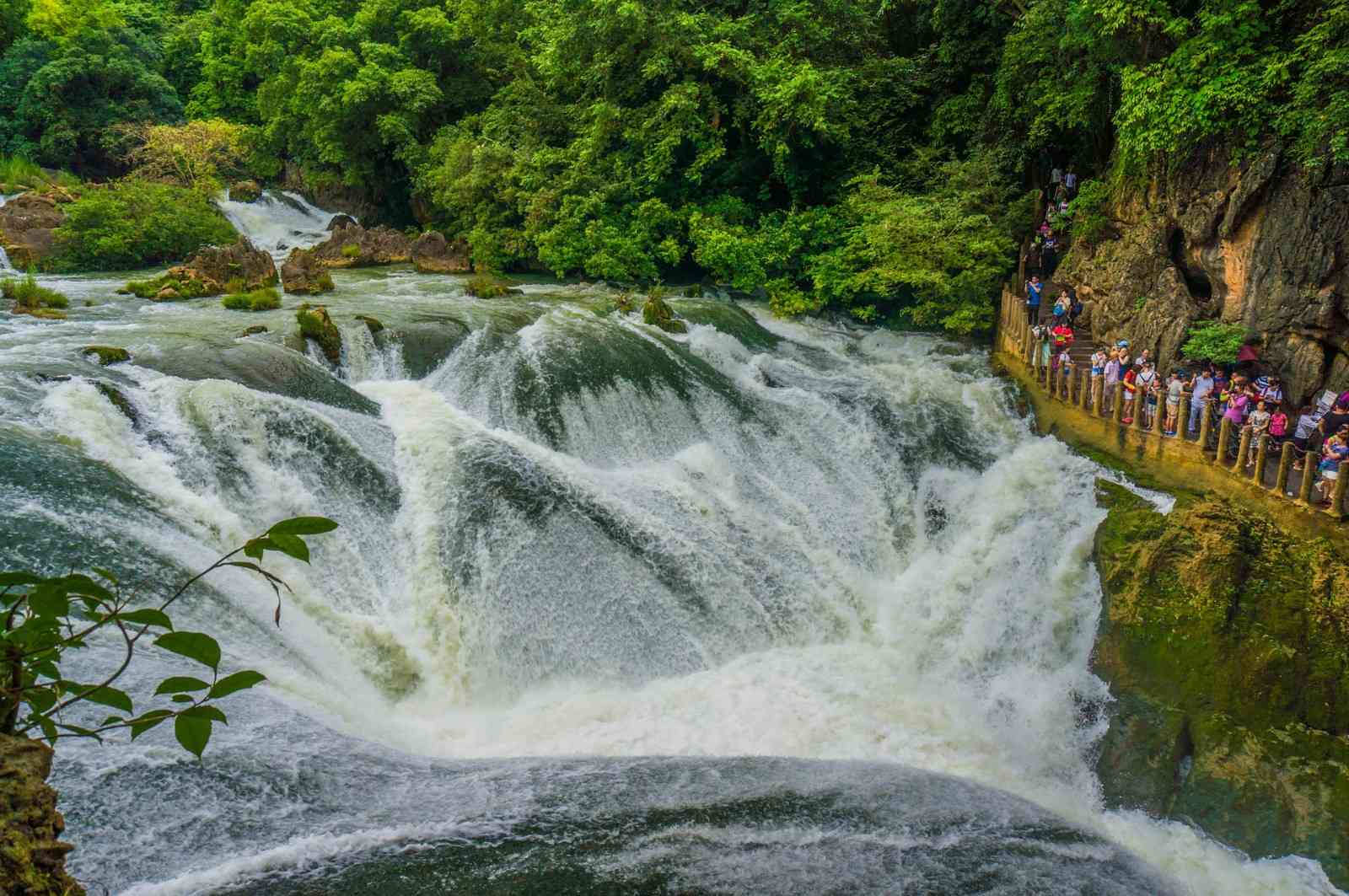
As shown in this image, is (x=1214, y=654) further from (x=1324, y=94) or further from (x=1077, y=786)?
(x=1324, y=94)

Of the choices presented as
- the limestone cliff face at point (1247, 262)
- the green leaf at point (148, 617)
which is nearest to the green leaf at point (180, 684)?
the green leaf at point (148, 617)

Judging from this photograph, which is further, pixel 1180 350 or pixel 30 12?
pixel 30 12

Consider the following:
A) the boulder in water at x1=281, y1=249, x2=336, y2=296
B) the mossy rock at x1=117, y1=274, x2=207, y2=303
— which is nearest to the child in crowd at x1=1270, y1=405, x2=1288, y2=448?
the boulder in water at x1=281, y1=249, x2=336, y2=296

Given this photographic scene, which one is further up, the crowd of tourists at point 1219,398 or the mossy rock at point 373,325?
the mossy rock at point 373,325

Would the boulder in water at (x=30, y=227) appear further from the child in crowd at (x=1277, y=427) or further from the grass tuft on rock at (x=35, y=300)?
the child in crowd at (x=1277, y=427)

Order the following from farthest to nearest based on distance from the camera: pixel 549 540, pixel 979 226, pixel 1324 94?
pixel 979 226
pixel 1324 94
pixel 549 540

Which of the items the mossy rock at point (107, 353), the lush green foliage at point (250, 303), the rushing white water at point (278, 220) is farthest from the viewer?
the rushing white water at point (278, 220)

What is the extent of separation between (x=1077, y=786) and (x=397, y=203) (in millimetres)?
29173

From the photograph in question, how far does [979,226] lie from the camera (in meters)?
17.8

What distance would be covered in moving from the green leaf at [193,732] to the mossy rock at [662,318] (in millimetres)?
14975

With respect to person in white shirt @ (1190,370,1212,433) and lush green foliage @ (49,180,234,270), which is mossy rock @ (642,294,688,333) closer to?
person in white shirt @ (1190,370,1212,433)

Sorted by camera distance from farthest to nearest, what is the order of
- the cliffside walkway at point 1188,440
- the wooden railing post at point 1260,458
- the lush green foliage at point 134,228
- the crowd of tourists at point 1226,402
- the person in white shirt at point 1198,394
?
the lush green foliage at point 134,228
the person in white shirt at point 1198,394
the crowd of tourists at point 1226,402
the wooden railing post at point 1260,458
the cliffside walkway at point 1188,440

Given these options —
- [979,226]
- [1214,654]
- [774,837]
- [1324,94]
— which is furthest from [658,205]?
[774,837]

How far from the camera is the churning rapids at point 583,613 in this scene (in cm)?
568
